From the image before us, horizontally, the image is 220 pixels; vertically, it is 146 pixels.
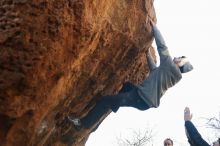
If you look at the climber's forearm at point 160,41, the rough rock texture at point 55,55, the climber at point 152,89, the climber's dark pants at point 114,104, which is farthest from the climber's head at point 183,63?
the climber's dark pants at point 114,104

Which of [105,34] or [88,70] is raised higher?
[105,34]

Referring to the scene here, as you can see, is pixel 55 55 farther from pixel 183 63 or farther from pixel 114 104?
pixel 183 63

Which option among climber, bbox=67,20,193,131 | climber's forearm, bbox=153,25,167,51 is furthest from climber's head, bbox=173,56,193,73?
climber's forearm, bbox=153,25,167,51

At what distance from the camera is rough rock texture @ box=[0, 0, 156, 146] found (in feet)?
13.1

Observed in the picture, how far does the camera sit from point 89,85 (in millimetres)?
5953

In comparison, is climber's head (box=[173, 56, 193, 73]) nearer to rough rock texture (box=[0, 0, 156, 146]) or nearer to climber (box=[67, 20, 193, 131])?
climber (box=[67, 20, 193, 131])

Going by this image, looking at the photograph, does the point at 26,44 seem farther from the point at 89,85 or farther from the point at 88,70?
the point at 89,85

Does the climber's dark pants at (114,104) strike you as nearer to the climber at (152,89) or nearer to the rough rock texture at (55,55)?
the climber at (152,89)

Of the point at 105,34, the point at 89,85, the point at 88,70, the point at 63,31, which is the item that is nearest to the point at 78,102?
the point at 89,85

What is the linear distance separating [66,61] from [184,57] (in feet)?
9.26

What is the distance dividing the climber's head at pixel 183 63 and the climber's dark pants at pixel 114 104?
1.01 m

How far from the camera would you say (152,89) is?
6.15 m

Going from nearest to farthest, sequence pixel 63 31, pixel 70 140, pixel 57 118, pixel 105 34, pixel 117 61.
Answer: pixel 63 31 < pixel 105 34 < pixel 57 118 < pixel 117 61 < pixel 70 140

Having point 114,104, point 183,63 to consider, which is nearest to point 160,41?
point 183,63
